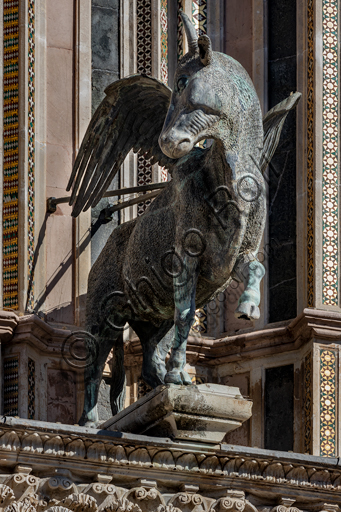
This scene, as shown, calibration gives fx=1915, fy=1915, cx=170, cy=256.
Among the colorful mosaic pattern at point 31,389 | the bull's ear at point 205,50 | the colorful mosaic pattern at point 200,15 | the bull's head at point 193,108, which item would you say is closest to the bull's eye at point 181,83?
the bull's head at point 193,108

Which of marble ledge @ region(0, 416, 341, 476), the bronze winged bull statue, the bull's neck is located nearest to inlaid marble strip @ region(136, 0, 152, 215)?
the bronze winged bull statue

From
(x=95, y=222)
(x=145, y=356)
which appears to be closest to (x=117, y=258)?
(x=145, y=356)

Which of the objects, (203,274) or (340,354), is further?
(340,354)

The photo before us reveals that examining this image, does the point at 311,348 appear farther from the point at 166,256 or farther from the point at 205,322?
the point at 166,256

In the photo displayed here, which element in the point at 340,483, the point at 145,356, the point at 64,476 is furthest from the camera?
the point at 145,356

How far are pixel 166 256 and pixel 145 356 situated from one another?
2.92 ft

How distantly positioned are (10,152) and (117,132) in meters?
1.16

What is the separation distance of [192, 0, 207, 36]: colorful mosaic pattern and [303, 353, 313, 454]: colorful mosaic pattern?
9.43ft

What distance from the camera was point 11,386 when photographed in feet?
43.3

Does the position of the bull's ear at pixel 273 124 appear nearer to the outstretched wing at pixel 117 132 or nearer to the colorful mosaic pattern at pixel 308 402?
the outstretched wing at pixel 117 132

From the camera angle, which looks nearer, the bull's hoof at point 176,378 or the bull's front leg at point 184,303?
the bull's hoof at point 176,378

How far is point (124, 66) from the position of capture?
14.4m

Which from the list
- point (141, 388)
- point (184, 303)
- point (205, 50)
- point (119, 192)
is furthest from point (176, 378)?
point (119, 192)

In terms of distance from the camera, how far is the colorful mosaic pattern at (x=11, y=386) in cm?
1315
